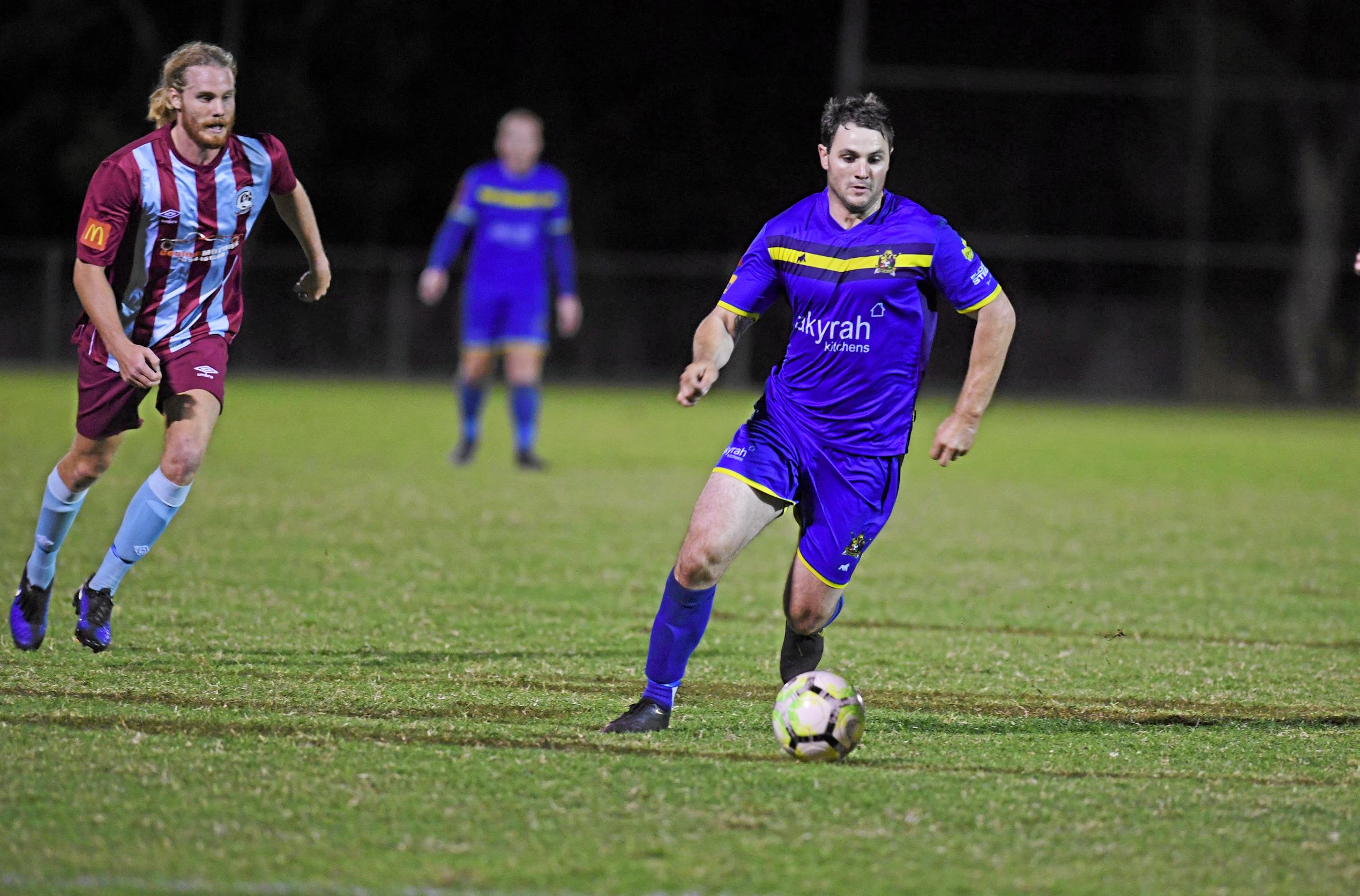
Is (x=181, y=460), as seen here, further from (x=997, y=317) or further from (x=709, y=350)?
(x=997, y=317)

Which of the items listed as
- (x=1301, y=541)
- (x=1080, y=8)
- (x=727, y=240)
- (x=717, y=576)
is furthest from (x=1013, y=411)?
(x=717, y=576)

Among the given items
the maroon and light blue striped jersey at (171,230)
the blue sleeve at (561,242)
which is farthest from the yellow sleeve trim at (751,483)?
the blue sleeve at (561,242)

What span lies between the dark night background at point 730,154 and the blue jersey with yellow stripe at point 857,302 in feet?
65.4

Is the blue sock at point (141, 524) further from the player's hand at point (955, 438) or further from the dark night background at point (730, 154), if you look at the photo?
the dark night background at point (730, 154)

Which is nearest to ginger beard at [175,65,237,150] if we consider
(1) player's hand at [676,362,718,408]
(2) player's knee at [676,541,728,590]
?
(1) player's hand at [676,362,718,408]

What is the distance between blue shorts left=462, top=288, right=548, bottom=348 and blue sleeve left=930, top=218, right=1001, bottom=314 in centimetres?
820

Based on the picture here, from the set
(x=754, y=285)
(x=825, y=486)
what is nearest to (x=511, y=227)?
(x=754, y=285)

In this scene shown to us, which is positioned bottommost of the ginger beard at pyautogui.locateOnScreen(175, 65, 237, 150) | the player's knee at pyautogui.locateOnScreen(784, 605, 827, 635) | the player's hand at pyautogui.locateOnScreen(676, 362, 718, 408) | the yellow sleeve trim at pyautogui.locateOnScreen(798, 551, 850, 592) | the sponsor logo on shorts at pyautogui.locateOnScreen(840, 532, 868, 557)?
the player's knee at pyautogui.locateOnScreen(784, 605, 827, 635)

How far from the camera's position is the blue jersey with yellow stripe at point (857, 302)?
492 centimetres

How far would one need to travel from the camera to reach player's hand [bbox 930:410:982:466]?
4746 mm

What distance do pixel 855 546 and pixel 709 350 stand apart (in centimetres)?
77

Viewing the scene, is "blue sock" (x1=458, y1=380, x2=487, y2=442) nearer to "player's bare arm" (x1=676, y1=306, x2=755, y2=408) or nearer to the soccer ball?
"player's bare arm" (x1=676, y1=306, x2=755, y2=408)

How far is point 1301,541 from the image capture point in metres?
9.93

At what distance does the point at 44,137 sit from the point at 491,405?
538 inches
